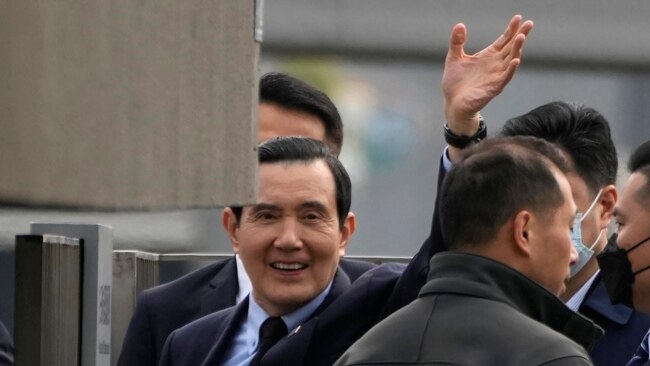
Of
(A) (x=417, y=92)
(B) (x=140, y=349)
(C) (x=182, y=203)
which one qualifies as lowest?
(B) (x=140, y=349)

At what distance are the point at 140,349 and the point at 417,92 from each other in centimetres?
324

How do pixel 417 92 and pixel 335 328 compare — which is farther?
pixel 417 92

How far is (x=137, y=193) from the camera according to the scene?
208 cm

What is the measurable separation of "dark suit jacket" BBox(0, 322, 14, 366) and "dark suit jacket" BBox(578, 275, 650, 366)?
170 cm

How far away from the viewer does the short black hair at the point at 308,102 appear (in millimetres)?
4852

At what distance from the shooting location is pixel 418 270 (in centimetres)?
351

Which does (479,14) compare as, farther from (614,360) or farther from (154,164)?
(154,164)

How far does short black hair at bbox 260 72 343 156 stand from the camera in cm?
485

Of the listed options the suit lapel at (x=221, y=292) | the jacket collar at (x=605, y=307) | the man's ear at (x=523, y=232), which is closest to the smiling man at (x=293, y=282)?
the suit lapel at (x=221, y=292)

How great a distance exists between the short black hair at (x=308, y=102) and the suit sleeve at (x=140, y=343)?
0.83m

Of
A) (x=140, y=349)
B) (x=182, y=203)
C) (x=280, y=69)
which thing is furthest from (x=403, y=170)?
(x=182, y=203)

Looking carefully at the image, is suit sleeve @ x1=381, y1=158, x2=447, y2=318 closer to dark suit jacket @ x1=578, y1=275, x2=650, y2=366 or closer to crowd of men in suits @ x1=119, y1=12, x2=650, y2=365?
crowd of men in suits @ x1=119, y1=12, x2=650, y2=365

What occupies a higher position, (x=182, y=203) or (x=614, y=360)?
(x=182, y=203)

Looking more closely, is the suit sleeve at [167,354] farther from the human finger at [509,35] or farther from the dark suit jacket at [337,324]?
the human finger at [509,35]
